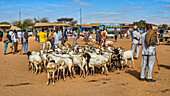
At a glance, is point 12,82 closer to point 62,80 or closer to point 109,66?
point 62,80

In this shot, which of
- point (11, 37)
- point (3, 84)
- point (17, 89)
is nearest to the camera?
point (17, 89)

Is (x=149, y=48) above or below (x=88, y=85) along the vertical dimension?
above

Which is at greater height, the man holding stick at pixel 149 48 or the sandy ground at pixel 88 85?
the man holding stick at pixel 149 48

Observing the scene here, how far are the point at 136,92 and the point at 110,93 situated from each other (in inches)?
33.8

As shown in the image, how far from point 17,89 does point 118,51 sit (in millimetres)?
4919

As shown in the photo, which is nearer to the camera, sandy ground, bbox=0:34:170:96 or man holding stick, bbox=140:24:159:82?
sandy ground, bbox=0:34:170:96

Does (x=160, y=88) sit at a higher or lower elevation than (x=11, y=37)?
lower

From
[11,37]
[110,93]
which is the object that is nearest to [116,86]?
[110,93]

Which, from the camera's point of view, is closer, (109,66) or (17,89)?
(17,89)

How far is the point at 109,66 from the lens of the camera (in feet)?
26.6

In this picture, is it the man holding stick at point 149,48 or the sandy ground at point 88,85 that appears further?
the man holding stick at point 149,48

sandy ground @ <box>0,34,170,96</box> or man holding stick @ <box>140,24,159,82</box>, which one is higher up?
man holding stick @ <box>140,24,159,82</box>

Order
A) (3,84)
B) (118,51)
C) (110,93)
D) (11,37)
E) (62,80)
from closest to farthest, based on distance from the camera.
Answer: (110,93) → (3,84) → (62,80) → (118,51) → (11,37)

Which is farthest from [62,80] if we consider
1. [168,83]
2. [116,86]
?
[168,83]
